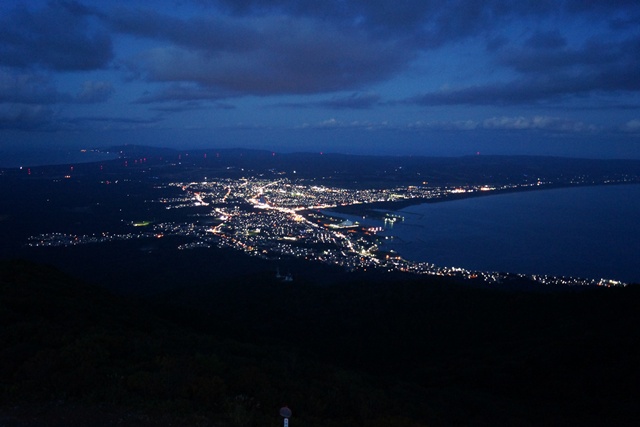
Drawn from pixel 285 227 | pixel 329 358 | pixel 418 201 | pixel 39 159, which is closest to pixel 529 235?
pixel 418 201

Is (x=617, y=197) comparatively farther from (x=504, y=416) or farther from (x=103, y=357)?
(x=103, y=357)

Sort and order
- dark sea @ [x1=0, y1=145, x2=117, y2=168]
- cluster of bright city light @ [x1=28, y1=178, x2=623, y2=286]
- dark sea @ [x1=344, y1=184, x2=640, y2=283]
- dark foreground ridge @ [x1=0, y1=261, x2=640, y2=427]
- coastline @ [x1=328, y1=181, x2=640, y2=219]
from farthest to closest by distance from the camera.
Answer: dark sea @ [x1=0, y1=145, x2=117, y2=168] < coastline @ [x1=328, y1=181, x2=640, y2=219] < dark sea @ [x1=344, y1=184, x2=640, y2=283] < cluster of bright city light @ [x1=28, y1=178, x2=623, y2=286] < dark foreground ridge @ [x1=0, y1=261, x2=640, y2=427]

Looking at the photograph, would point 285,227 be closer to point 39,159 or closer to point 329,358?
point 329,358

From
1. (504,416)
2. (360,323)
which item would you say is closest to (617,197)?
(360,323)

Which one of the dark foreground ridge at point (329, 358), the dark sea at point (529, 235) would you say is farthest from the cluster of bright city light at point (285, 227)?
the dark foreground ridge at point (329, 358)

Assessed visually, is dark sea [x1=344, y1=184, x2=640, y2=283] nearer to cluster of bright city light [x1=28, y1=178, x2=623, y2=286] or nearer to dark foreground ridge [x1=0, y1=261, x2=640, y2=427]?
cluster of bright city light [x1=28, y1=178, x2=623, y2=286]

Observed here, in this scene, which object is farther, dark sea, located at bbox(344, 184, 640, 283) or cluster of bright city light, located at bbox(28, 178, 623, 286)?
dark sea, located at bbox(344, 184, 640, 283)

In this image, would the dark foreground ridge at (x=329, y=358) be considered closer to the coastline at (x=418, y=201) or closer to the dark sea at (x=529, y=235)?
the dark sea at (x=529, y=235)

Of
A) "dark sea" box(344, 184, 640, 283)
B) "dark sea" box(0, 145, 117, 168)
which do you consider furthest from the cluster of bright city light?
"dark sea" box(0, 145, 117, 168)
